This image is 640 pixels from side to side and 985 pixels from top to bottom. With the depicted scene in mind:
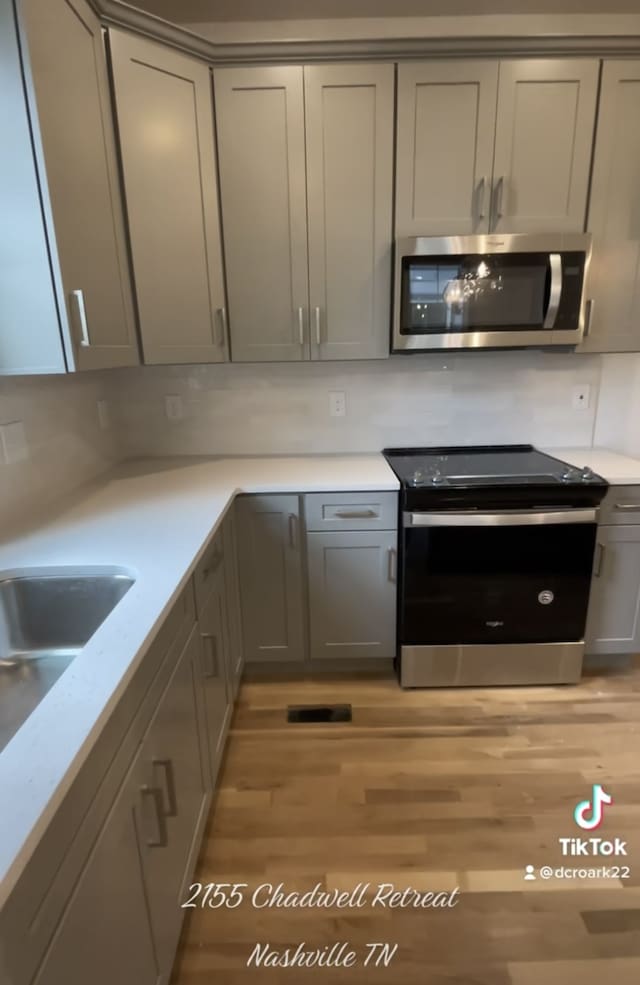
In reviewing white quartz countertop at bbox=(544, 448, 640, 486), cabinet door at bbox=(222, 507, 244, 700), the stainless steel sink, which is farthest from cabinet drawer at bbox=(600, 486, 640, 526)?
the stainless steel sink

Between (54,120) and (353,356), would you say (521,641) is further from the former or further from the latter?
(54,120)

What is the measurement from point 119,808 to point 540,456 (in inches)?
87.6

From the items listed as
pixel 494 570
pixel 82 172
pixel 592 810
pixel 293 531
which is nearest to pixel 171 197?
pixel 82 172

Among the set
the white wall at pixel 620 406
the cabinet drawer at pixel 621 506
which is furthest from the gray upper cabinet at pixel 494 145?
the cabinet drawer at pixel 621 506

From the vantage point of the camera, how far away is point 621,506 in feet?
6.98

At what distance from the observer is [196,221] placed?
204 centimetres

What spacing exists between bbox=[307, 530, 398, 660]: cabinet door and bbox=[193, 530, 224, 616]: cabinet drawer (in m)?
0.48

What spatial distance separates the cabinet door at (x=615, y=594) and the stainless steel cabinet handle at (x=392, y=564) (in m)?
0.84

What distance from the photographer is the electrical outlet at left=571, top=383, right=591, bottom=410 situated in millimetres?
2564

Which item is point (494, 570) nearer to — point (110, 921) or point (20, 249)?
point (110, 921)

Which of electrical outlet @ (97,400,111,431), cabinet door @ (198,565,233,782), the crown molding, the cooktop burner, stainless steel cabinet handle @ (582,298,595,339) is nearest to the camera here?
cabinet door @ (198,565,233,782)

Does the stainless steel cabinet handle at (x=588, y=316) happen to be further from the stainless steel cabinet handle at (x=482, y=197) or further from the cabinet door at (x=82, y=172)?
the cabinet door at (x=82, y=172)

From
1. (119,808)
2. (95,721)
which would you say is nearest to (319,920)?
(119,808)

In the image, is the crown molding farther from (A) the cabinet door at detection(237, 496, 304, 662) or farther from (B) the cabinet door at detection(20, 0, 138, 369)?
(A) the cabinet door at detection(237, 496, 304, 662)
